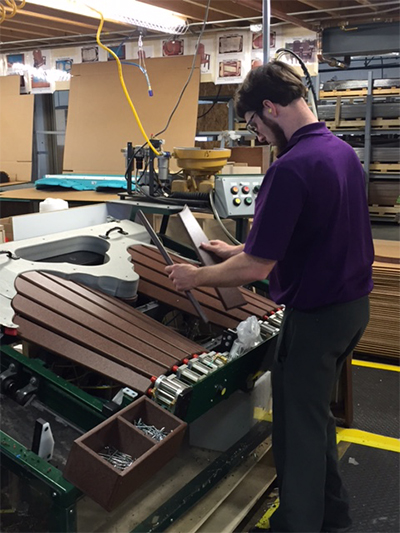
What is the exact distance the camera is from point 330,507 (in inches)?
73.0

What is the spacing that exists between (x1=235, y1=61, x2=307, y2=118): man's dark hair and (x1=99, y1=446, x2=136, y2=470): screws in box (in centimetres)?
104

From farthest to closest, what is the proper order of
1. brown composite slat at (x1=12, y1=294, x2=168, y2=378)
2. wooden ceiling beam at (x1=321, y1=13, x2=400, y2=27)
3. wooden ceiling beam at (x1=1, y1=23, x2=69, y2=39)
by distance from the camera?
wooden ceiling beam at (x1=1, y1=23, x2=69, y2=39) < wooden ceiling beam at (x1=321, y1=13, x2=400, y2=27) < brown composite slat at (x1=12, y1=294, x2=168, y2=378)

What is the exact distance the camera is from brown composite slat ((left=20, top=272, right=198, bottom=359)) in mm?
1696

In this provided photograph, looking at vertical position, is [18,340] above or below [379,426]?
above

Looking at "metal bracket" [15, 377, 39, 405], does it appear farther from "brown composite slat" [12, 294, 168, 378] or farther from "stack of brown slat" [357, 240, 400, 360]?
"stack of brown slat" [357, 240, 400, 360]

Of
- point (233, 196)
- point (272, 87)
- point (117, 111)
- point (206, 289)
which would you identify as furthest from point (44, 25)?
point (272, 87)

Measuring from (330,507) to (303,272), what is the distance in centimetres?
89

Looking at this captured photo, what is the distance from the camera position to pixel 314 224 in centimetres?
150

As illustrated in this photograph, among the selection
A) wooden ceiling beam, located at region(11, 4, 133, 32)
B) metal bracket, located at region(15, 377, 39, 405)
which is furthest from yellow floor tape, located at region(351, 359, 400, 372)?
wooden ceiling beam, located at region(11, 4, 133, 32)

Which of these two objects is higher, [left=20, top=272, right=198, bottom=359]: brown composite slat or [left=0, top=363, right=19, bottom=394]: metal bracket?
[left=20, top=272, right=198, bottom=359]: brown composite slat

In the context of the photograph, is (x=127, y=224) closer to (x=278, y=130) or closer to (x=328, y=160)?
(x=278, y=130)

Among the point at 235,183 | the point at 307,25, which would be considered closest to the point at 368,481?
the point at 235,183

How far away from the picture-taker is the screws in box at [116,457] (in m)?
1.25

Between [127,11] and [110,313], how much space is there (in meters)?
2.26
